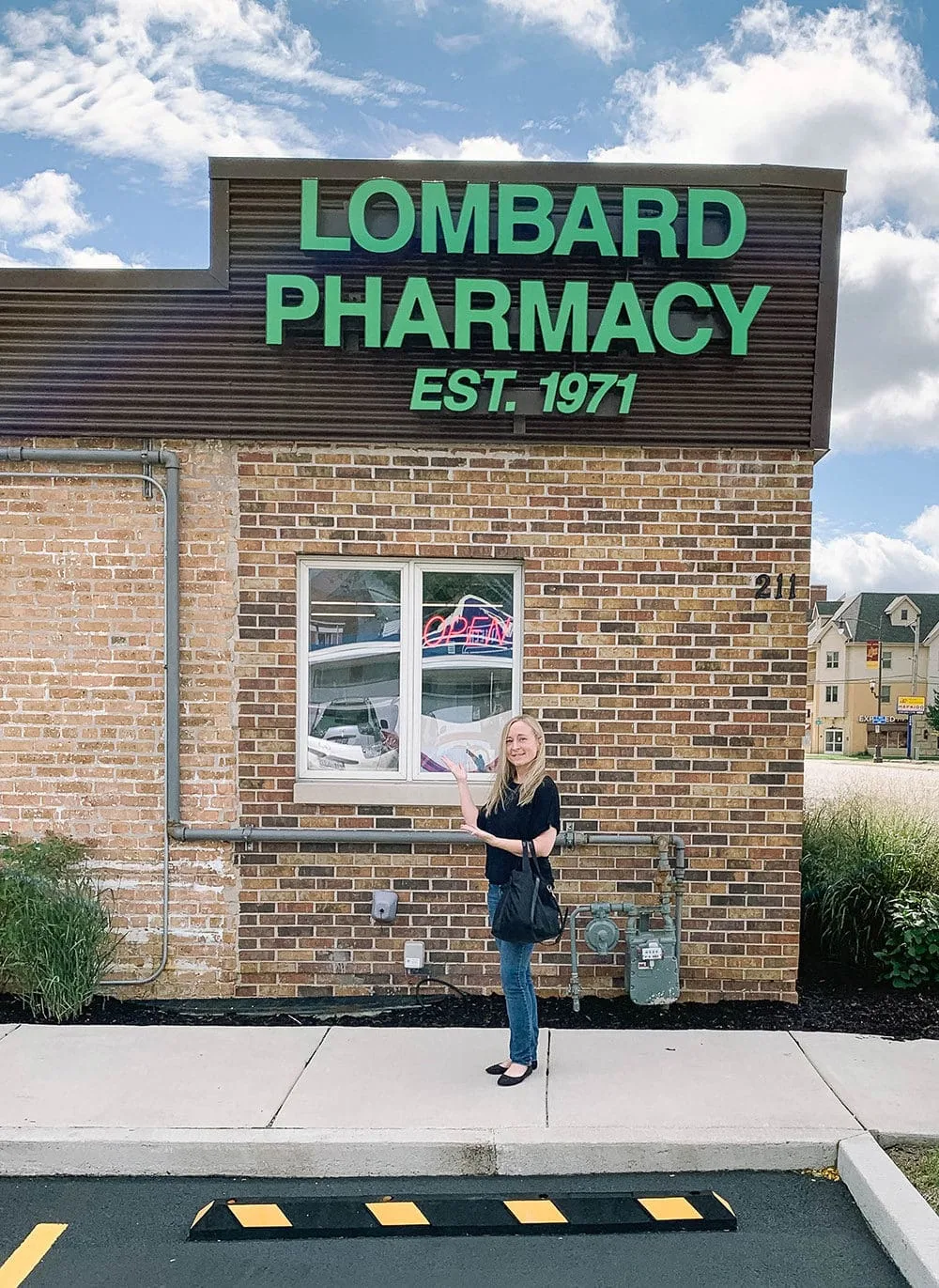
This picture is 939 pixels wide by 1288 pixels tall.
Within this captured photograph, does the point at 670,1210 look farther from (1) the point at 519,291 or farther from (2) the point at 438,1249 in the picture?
(1) the point at 519,291

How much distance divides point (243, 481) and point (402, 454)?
1.05 metres

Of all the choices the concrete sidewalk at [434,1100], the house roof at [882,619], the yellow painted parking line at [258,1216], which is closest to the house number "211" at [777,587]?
the concrete sidewalk at [434,1100]

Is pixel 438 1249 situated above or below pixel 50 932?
Result: below

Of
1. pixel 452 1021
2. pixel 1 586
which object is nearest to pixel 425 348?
pixel 1 586

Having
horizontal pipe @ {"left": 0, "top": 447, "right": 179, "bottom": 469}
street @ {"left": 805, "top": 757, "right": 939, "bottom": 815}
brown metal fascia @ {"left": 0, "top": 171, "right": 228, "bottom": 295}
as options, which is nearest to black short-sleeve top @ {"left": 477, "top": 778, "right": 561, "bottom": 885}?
horizontal pipe @ {"left": 0, "top": 447, "right": 179, "bottom": 469}

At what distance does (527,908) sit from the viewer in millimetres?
4879

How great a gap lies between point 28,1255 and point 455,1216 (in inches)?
64.8

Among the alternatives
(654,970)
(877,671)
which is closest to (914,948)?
(654,970)

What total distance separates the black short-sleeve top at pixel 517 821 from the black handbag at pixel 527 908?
63 millimetres

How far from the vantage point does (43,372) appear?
6531 millimetres

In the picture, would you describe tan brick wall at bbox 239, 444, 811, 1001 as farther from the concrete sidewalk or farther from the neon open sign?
the concrete sidewalk

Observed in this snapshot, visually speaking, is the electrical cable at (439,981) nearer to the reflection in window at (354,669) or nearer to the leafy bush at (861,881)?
the reflection in window at (354,669)

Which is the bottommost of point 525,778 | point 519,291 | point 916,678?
point 916,678

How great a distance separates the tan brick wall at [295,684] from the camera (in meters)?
6.45
